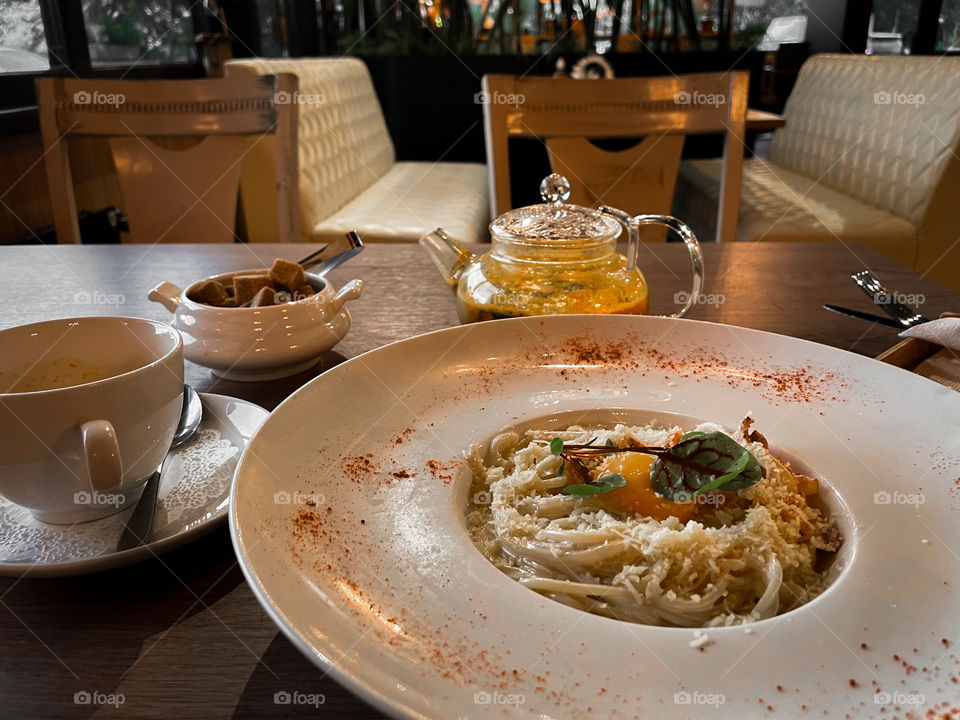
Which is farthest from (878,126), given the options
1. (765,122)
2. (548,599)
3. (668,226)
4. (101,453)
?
(101,453)

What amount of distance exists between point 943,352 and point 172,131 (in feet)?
6.57

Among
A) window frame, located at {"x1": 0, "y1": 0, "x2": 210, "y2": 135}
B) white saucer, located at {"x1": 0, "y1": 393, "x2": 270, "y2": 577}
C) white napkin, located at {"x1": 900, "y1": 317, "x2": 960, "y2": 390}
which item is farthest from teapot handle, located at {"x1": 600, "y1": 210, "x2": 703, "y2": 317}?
window frame, located at {"x1": 0, "y1": 0, "x2": 210, "y2": 135}

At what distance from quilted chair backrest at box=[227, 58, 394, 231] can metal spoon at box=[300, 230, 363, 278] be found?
1.49 m

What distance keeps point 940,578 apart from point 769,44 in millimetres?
6390

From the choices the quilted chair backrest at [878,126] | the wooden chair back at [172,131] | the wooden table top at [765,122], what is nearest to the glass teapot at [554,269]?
the wooden chair back at [172,131]

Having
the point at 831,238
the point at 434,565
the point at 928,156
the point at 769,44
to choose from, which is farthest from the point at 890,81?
the point at 434,565

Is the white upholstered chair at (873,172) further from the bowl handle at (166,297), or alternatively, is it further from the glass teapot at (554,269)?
the bowl handle at (166,297)

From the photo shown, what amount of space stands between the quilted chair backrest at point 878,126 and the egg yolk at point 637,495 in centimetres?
307

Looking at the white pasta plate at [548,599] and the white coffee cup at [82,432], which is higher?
the white coffee cup at [82,432]

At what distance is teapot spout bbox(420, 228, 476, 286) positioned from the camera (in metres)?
1.08

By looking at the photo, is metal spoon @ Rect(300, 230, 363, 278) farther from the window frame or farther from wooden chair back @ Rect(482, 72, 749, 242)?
the window frame

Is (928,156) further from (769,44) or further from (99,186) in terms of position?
(99,186)

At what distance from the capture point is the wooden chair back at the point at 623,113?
2.07 m

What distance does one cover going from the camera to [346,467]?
0.62 meters
